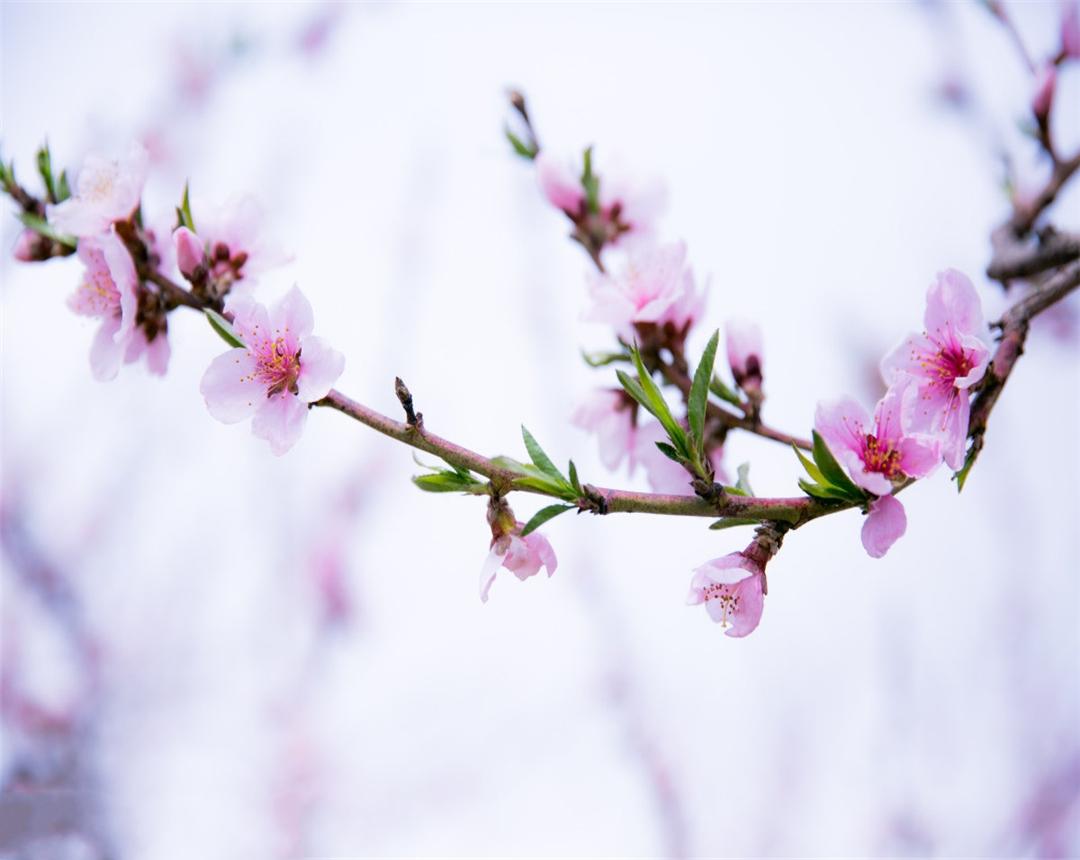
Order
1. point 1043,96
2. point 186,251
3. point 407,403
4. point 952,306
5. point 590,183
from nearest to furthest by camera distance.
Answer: point 407,403 → point 952,306 → point 186,251 → point 590,183 → point 1043,96

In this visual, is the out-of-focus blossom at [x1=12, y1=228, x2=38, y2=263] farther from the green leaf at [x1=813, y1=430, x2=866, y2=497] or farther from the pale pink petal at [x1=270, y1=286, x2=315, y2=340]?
the green leaf at [x1=813, y1=430, x2=866, y2=497]

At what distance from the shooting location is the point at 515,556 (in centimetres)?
75

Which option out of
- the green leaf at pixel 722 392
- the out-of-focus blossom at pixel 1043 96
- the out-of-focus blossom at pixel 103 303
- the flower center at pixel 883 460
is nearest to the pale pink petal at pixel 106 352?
the out-of-focus blossom at pixel 103 303

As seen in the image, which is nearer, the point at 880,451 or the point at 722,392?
the point at 880,451

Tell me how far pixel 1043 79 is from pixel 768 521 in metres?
1.04

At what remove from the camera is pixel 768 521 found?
2.48ft

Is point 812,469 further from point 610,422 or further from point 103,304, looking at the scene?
point 103,304

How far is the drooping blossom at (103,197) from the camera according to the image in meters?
0.95

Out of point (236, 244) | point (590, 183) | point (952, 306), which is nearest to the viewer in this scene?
point (952, 306)

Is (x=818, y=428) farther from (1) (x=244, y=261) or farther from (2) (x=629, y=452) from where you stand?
(1) (x=244, y=261)

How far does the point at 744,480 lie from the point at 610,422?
0.29 meters

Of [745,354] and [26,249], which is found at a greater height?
[26,249]

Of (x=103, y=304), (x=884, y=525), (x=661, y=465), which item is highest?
(x=103, y=304)

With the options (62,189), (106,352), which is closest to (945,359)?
(106,352)
